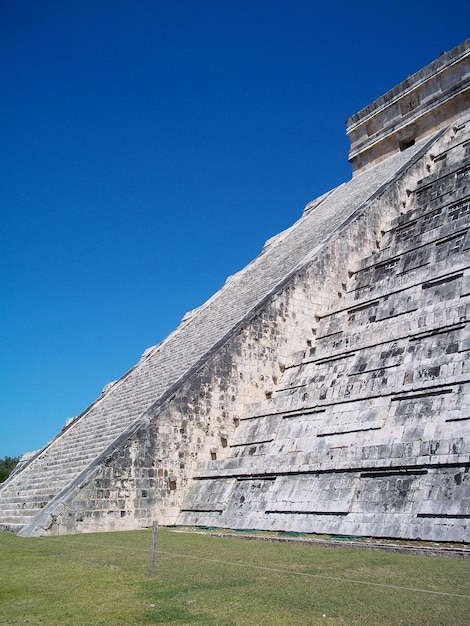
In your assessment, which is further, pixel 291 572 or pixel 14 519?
pixel 14 519

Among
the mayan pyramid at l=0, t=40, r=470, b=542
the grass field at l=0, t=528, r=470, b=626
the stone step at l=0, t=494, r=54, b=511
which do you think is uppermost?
the mayan pyramid at l=0, t=40, r=470, b=542

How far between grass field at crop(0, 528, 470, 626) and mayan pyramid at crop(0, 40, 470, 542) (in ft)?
3.55

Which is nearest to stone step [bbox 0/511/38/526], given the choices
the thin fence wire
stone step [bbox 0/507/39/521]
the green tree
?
stone step [bbox 0/507/39/521]

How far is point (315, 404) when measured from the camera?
8961 millimetres

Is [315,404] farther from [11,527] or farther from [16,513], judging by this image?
[16,513]

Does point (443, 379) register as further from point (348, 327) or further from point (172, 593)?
point (172, 593)

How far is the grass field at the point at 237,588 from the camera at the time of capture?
3.66 m

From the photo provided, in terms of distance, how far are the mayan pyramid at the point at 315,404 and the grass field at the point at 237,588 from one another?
1.08 m

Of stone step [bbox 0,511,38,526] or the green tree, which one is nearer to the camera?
stone step [bbox 0,511,38,526]

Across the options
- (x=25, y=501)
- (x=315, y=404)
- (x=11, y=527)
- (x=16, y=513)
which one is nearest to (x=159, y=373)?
(x=25, y=501)

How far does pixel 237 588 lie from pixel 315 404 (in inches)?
187

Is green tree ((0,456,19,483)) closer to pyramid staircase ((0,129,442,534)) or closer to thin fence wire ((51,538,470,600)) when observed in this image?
pyramid staircase ((0,129,442,534))

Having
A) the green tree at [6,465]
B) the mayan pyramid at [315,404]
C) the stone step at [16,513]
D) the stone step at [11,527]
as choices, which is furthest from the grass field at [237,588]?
the green tree at [6,465]

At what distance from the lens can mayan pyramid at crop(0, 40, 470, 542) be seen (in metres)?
6.74
